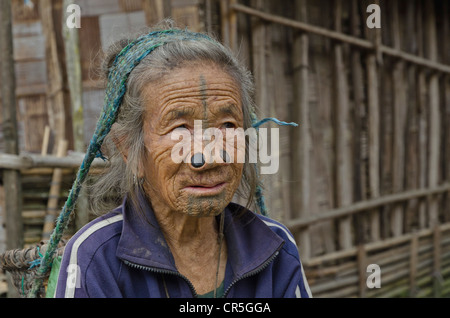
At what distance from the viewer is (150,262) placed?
158cm

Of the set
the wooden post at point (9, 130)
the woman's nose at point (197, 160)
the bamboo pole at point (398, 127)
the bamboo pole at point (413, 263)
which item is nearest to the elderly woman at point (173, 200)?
the woman's nose at point (197, 160)

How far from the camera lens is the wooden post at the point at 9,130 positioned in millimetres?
3154

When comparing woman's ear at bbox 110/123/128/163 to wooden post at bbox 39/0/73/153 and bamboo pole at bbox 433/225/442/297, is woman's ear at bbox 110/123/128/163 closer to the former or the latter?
wooden post at bbox 39/0/73/153

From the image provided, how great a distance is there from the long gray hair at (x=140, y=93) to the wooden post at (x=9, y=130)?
155 cm

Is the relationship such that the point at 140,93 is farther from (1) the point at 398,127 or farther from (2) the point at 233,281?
(1) the point at 398,127

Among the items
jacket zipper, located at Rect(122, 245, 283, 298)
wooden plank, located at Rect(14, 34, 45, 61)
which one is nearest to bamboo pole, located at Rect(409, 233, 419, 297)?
jacket zipper, located at Rect(122, 245, 283, 298)

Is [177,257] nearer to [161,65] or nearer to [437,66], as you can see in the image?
[161,65]

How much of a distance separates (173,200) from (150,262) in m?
0.22

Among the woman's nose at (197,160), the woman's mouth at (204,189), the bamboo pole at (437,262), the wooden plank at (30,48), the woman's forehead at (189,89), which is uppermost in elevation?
the wooden plank at (30,48)

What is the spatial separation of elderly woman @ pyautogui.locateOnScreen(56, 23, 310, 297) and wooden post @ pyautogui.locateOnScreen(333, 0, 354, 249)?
2.82m

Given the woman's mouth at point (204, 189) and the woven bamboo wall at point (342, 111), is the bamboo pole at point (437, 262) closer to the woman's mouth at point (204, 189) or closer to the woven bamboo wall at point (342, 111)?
the woven bamboo wall at point (342, 111)

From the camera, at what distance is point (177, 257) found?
175 cm

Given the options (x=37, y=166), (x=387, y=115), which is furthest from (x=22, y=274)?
(x=387, y=115)

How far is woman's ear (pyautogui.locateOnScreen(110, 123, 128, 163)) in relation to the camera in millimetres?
1752
